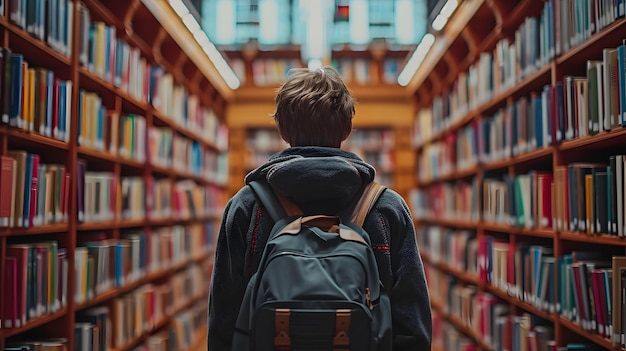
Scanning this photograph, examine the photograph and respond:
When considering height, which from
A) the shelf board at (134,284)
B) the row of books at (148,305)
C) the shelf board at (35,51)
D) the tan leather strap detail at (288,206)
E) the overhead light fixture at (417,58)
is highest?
the overhead light fixture at (417,58)

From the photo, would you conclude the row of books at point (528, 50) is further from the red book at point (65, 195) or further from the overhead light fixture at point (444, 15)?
the red book at point (65, 195)

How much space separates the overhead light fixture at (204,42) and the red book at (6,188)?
1.83 m

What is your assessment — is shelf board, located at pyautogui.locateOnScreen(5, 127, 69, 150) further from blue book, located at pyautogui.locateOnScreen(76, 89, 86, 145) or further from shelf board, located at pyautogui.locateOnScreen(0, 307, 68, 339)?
shelf board, located at pyautogui.locateOnScreen(0, 307, 68, 339)

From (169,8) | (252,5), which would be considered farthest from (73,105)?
(252,5)

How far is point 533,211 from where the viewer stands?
3408mm

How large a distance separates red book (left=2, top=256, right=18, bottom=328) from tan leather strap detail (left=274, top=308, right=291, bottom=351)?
4.68 feet

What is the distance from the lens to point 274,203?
161cm

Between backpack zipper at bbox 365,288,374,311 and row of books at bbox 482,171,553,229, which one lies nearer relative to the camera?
backpack zipper at bbox 365,288,374,311

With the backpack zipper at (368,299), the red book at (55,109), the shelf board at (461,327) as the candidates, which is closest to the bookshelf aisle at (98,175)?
the red book at (55,109)

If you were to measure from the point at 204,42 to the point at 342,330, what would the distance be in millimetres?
3708

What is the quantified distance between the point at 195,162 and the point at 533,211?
3.47 m

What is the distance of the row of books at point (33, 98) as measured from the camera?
7.92 ft

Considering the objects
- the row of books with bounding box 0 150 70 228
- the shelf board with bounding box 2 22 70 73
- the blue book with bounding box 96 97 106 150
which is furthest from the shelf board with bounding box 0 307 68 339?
the shelf board with bounding box 2 22 70 73

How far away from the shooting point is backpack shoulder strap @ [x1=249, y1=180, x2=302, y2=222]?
1603 millimetres
